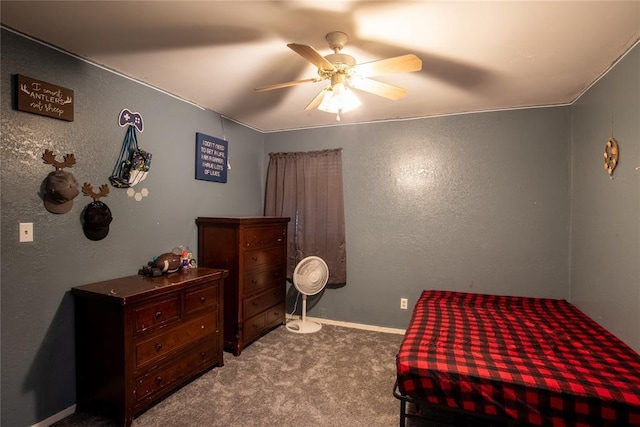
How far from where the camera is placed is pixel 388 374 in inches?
107

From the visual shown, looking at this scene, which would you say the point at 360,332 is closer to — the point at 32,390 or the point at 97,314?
the point at 97,314

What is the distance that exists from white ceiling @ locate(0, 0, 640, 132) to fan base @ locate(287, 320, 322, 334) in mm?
2509

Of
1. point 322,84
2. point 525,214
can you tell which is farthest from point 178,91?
point 525,214

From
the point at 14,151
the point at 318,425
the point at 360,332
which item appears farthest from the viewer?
the point at 360,332

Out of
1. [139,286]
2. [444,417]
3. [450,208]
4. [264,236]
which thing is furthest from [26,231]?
[450,208]

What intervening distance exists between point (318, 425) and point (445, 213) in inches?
95.0

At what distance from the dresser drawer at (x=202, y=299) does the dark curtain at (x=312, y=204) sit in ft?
4.53

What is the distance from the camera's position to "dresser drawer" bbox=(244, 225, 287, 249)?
315cm

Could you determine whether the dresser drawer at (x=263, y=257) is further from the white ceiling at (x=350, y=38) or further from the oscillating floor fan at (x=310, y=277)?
the white ceiling at (x=350, y=38)

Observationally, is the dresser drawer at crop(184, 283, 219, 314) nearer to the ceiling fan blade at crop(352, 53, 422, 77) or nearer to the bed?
the bed

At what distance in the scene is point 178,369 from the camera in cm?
241

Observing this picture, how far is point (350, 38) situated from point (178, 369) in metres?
2.57

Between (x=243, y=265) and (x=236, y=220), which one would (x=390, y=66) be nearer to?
(x=236, y=220)

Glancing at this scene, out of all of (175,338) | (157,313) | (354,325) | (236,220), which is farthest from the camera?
(354,325)
